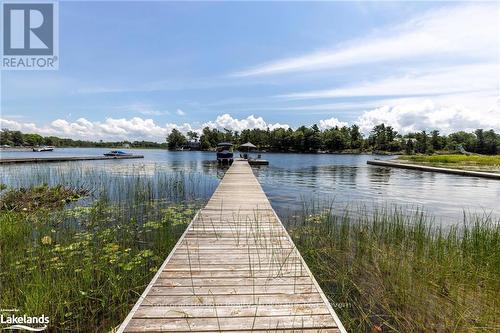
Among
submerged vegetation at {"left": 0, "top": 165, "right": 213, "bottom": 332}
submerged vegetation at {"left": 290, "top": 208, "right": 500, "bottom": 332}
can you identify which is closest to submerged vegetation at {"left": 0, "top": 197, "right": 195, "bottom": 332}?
submerged vegetation at {"left": 0, "top": 165, "right": 213, "bottom": 332}

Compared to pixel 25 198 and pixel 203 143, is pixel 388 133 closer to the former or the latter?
pixel 203 143

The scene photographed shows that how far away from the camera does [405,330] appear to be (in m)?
3.06

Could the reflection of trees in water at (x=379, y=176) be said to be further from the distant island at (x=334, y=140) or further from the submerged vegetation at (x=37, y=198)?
the distant island at (x=334, y=140)

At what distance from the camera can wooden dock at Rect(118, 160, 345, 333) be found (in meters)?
2.31

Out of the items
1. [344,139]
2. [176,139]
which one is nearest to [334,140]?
[344,139]

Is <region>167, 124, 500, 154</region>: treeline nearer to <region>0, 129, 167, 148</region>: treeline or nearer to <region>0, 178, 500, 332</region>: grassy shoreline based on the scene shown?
<region>0, 129, 167, 148</region>: treeline

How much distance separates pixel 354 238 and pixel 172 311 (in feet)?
14.0

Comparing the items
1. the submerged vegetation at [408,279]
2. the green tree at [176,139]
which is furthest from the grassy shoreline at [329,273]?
the green tree at [176,139]

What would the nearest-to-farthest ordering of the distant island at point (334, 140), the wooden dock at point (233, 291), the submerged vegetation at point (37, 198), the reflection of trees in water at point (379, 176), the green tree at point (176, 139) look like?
the wooden dock at point (233, 291), the submerged vegetation at point (37, 198), the reflection of trees in water at point (379, 176), the distant island at point (334, 140), the green tree at point (176, 139)

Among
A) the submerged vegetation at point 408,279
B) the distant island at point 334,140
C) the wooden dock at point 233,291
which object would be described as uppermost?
the distant island at point 334,140

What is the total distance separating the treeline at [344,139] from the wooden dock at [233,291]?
246 feet

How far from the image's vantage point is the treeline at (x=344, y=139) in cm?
7206

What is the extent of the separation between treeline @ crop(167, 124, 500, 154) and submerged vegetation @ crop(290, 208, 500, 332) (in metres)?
74.2

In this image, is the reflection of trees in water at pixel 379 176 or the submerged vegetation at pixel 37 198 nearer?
the submerged vegetation at pixel 37 198
